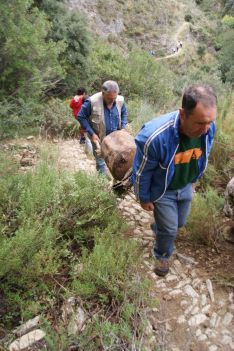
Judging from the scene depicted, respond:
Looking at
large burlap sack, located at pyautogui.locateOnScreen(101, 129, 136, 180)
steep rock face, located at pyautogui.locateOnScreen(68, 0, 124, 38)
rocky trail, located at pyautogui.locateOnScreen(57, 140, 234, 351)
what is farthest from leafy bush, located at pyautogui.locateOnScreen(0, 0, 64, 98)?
steep rock face, located at pyautogui.locateOnScreen(68, 0, 124, 38)

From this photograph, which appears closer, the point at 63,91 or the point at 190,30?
the point at 63,91

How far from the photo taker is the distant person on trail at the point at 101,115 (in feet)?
13.5

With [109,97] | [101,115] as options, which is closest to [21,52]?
[101,115]

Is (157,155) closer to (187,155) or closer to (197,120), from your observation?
(187,155)

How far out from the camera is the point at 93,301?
259 centimetres

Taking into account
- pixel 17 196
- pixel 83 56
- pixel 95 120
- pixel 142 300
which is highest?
pixel 95 120

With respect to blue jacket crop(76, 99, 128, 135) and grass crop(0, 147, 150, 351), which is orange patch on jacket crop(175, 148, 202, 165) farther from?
blue jacket crop(76, 99, 128, 135)

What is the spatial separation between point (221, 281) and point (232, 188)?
0.85 metres

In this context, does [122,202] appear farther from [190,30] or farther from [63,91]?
[190,30]

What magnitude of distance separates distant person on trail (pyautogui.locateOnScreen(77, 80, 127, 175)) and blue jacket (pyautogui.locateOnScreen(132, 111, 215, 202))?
1526 millimetres

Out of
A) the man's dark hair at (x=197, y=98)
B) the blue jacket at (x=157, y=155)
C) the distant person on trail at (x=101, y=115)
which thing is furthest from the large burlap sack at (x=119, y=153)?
the man's dark hair at (x=197, y=98)

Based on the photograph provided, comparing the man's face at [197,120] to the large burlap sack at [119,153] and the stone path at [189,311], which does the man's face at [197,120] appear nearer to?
the large burlap sack at [119,153]

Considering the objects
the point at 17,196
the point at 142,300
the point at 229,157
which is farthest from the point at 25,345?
the point at 229,157

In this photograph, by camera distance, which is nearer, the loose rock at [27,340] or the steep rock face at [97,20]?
the loose rock at [27,340]
